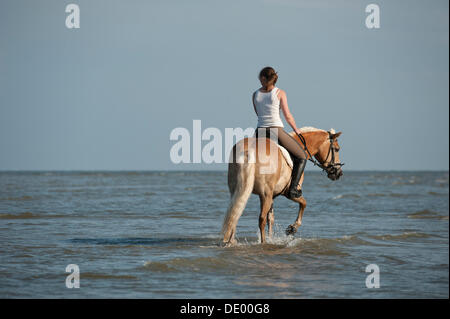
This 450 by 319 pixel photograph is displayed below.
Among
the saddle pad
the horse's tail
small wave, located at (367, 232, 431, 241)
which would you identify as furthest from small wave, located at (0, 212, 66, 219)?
small wave, located at (367, 232, 431, 241)

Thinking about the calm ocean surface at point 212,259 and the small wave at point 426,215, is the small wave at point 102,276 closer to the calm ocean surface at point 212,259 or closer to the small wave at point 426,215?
the calm ocean surface at point 212,259

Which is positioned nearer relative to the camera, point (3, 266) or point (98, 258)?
point (3, 266)

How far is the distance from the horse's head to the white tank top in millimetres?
1793

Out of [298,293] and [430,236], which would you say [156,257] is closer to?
[298,293]

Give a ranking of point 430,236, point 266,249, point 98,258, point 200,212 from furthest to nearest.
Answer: point 200,212 < point 430,236 < point 266,249 < point 98,258

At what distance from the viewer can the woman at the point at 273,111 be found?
30.2 feet

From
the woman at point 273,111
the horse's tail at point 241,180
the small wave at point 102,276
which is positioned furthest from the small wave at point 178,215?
the small wave at point 102,276

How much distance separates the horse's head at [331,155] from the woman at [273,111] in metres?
1.22

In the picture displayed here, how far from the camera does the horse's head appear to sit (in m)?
10.8

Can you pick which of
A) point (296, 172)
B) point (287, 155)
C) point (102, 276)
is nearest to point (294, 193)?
point (296, 172)

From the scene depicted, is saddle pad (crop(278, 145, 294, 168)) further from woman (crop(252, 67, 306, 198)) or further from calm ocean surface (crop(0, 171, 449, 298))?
calm ocean surface (crop(0, 171, 449, 298))

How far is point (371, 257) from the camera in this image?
915 centimetres
